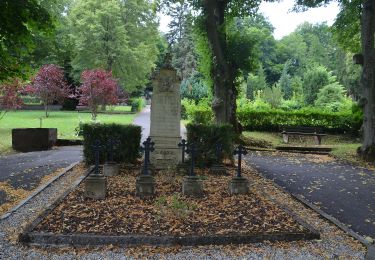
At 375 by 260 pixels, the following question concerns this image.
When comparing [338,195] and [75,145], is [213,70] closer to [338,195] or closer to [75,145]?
[75,145]

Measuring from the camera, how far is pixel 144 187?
776 centimetres

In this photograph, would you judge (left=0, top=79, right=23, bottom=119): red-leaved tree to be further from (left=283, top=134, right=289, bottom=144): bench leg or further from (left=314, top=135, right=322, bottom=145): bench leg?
(left=314, top=135, right=322, bottom=145): bench leg

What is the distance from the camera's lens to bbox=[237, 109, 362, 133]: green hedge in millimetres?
23312

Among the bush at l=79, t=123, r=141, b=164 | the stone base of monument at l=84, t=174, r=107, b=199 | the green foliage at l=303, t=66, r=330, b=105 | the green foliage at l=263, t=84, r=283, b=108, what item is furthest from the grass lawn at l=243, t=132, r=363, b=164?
the green foliage at l=303, t=66, r=330, b=105

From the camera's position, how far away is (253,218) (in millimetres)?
6504

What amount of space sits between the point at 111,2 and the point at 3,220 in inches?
1465

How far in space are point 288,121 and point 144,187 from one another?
17685 millimetres

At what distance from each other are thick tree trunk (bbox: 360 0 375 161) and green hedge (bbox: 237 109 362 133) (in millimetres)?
8344

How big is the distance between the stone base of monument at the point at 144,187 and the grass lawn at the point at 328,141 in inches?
399

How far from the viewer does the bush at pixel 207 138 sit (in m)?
11.2

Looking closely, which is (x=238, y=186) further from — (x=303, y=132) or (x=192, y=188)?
(x=303, y=132)

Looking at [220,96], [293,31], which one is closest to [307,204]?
[220,96]

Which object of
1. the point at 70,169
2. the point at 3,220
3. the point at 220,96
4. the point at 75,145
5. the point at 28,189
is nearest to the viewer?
the point at 3,220

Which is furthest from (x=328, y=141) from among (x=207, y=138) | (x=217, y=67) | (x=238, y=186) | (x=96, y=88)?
(x=238, y=186)
